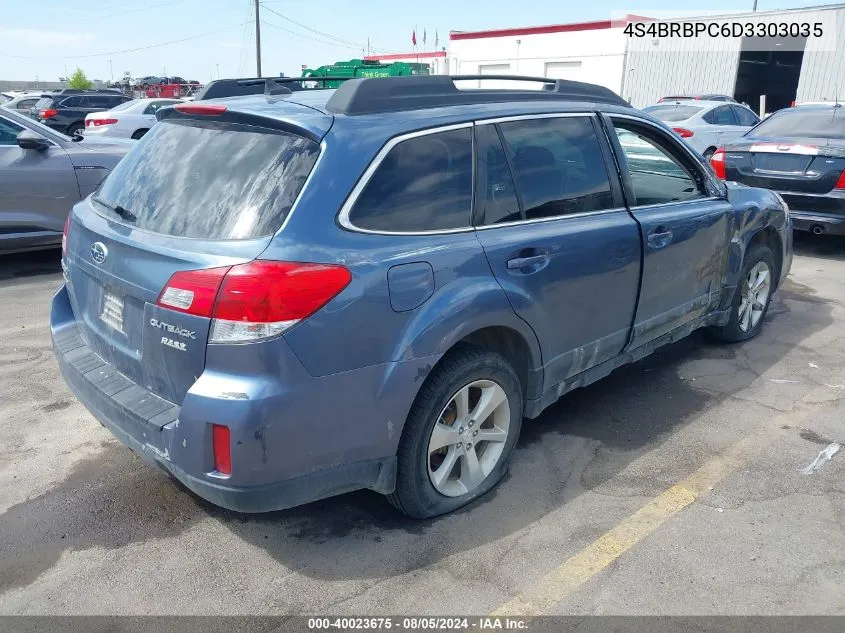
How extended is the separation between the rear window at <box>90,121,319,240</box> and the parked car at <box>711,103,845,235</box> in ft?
22.7

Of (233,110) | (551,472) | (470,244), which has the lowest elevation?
(551,472)

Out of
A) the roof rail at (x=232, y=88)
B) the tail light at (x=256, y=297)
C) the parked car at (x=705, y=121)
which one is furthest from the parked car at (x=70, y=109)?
the tail light at (x=256, y=297)

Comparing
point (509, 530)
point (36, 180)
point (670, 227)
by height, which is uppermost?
point (670, 227)

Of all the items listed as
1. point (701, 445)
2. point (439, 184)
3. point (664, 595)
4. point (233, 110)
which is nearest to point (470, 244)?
point (439, 184)

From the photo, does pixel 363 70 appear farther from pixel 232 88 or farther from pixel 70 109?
pixel 232 88

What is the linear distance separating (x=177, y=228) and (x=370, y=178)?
30.0 inches

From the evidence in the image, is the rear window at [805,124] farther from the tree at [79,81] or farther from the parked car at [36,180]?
the tree at [79,81]

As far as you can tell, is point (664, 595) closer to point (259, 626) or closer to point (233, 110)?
point (259, 626)

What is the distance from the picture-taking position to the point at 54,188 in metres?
7.06

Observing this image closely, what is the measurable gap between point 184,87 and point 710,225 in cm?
5119

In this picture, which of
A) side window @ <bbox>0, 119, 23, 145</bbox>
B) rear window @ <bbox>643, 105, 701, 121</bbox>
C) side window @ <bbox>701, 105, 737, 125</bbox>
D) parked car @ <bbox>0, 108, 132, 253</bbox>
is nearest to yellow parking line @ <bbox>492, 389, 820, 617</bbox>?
parked car @ <bbox>0, 108, 132, 253</bbox>

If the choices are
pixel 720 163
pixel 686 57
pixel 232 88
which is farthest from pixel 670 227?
pixel 686 57

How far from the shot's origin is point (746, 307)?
539 centimetres

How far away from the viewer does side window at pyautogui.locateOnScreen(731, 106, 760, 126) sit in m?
14.5
